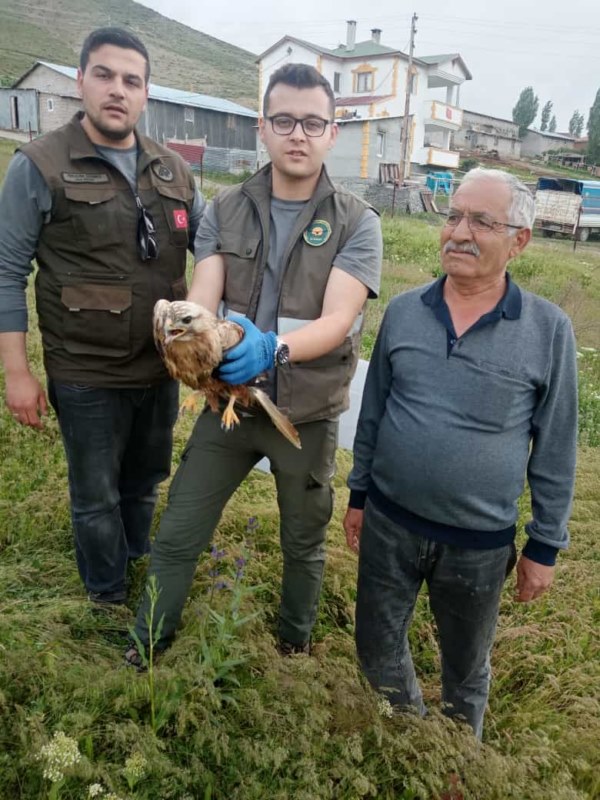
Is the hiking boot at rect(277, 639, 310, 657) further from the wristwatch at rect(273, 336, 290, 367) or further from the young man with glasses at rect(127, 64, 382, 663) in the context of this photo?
the wristwatch at rect(273, 336, 290, 367)

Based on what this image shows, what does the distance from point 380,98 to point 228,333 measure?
40341 mm

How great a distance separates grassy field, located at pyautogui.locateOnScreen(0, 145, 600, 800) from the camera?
6.83 feet

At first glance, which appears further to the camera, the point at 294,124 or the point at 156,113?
the point at 156,113

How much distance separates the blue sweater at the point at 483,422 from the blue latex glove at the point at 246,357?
1.60 ft

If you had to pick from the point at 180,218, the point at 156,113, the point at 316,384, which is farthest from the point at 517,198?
the point at 156,113

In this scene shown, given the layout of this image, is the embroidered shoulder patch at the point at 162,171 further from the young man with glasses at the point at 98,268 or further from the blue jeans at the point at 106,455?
the blue jeans at the point at 106,455

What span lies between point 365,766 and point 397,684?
0.38m

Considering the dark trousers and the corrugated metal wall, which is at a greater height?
the corrugated metal wall

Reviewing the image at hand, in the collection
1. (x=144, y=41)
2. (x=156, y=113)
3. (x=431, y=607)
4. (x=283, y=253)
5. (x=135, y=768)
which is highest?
(x=144, y=41)

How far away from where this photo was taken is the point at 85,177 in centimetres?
280

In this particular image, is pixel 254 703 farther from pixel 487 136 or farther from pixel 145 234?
pixel 487 136

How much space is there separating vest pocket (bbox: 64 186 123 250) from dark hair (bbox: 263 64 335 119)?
2.63 feet

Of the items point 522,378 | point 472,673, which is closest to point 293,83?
point 522,378

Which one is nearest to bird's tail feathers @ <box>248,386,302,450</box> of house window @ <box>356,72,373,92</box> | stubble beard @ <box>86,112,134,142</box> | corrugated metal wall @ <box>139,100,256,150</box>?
stubble beard @ <box>86,112,134,142</box>
